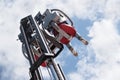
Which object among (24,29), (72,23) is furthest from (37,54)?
(72,23)

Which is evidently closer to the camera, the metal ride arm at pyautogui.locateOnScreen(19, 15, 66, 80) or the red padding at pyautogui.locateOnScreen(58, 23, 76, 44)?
the metal ride arm at pyautogui.locateOnScreen(19, 15, 66, 80)

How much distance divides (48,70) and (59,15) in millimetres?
3373

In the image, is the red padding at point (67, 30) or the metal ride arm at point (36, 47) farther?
the red padding at point (67, 30)

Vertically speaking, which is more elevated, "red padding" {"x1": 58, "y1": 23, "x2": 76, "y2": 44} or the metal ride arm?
"red padding" {"x1": 58, "y1": 23, "x2": 76, "y2": 44}

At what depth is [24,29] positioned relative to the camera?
897 cm

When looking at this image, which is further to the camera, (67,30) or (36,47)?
(67,30)

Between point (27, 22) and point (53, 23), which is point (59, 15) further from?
point (27, 22)

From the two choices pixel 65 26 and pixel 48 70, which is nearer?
pixel 48 70

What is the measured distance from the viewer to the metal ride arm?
7199mm

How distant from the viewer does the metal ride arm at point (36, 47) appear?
7.20m

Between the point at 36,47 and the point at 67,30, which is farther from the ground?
the point at 67,30

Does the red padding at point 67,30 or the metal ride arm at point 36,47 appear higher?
the red padding at point 67,30

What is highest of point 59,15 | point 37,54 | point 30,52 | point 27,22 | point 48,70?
point 59,15

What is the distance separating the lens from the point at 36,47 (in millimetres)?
9211
